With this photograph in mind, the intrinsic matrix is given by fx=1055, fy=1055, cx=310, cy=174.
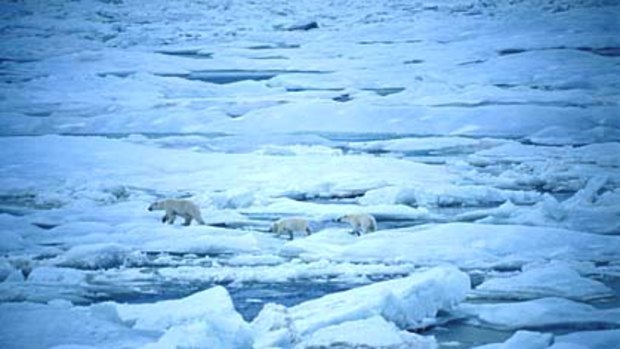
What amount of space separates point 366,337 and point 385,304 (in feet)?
1.08

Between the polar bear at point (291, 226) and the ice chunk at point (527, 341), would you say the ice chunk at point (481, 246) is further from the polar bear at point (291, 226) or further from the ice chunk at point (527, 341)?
the ice chunk at point (527, 341)

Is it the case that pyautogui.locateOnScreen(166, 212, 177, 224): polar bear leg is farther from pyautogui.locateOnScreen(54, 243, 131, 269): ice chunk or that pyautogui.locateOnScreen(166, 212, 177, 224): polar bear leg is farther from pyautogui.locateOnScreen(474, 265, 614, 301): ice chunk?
pyautogui.locateOnScreen(474, 265, 614, 301): ice chunk

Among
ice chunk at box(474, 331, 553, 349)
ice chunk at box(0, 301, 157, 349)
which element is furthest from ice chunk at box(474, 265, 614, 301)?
ice chunk at box(0, 301, 157, 349)

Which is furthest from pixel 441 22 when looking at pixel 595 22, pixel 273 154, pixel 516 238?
pixel 516 238

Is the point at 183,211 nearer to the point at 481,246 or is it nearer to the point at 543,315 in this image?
the point at 481,246

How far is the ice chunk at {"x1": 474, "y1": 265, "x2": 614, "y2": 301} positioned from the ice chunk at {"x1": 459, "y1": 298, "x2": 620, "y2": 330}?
0.65ft

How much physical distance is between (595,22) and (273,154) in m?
7.52

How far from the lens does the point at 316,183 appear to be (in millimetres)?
6734

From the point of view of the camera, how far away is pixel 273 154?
807 centimetres

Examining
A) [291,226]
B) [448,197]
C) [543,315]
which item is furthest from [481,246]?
[448,197]

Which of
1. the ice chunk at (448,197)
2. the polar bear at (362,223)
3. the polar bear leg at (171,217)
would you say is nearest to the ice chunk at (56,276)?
the polar bear leg at (171,217)

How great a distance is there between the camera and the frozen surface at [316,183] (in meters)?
3.84

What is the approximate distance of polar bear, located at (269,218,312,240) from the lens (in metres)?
5.29

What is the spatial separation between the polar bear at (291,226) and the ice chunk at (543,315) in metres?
1.45
